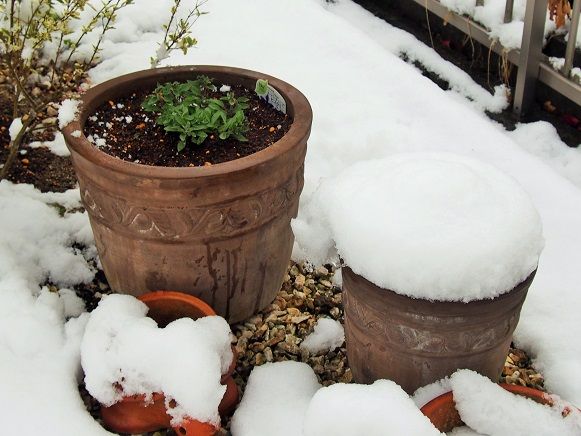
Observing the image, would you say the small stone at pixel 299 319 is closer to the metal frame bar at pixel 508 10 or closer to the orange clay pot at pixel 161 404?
the orange clay pot at pixel 161 404

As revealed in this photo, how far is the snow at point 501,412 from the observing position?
4.89 ft

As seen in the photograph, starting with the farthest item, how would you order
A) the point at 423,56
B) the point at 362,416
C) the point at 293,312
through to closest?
the point at 423,56 < the point at 293,312 < the point at 362,416

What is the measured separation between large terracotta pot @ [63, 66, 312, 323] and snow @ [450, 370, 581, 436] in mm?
673

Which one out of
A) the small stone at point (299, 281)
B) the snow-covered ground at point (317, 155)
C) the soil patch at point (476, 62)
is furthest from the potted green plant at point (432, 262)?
the soil patch at point (476, 62)

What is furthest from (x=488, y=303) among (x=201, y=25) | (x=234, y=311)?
(x=201, y=25)

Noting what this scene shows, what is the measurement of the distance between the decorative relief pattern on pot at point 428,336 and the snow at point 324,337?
404mm

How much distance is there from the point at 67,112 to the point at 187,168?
0.47 meters

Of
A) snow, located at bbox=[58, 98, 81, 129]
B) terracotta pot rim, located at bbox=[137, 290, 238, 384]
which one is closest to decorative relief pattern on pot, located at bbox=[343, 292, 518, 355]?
terracotta pot rim, located at bbox=[137, 290, 238, 384]

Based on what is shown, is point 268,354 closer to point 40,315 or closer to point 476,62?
point 40,315

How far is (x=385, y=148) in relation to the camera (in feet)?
9.09

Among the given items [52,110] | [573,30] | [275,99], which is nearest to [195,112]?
[275,99]

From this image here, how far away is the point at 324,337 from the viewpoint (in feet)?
6.72

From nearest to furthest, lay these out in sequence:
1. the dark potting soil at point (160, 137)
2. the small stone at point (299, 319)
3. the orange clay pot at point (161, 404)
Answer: the orange clay pot at point (161, 404)
the dark potting soil at point (160, 137)
the small stone at point (299, 319)

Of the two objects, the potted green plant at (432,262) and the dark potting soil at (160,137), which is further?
the dark potting soil at (160,137)
